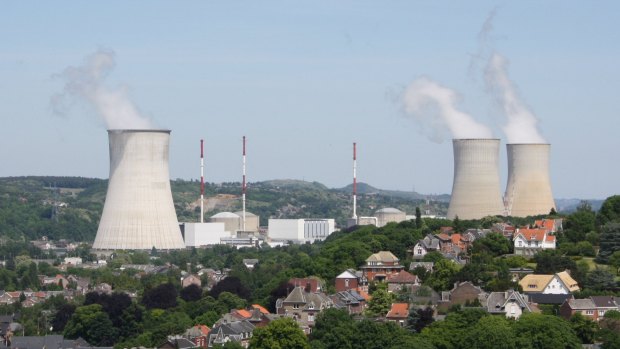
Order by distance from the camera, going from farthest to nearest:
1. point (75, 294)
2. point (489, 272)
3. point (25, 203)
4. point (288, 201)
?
point (288, 201) < point (25, 203) < point (75, 294) < point (489, 272)

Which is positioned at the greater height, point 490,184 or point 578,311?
point 490,184

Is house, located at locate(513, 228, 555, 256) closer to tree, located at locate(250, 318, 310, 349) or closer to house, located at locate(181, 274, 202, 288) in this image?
tree, located at locate(250, 318, 310, 349)

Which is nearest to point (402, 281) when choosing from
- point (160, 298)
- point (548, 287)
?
point (548, 287)

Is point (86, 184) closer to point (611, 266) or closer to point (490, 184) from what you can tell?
point (490, 184)

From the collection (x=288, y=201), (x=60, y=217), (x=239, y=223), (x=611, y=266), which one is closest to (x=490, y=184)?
(x=611, y=266)

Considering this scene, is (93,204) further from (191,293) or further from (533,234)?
(533,234)

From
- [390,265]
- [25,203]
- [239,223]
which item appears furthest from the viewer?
[25,203]

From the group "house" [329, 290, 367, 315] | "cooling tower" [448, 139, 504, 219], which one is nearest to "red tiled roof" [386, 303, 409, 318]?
"house" [329, 290, 367, 315]
